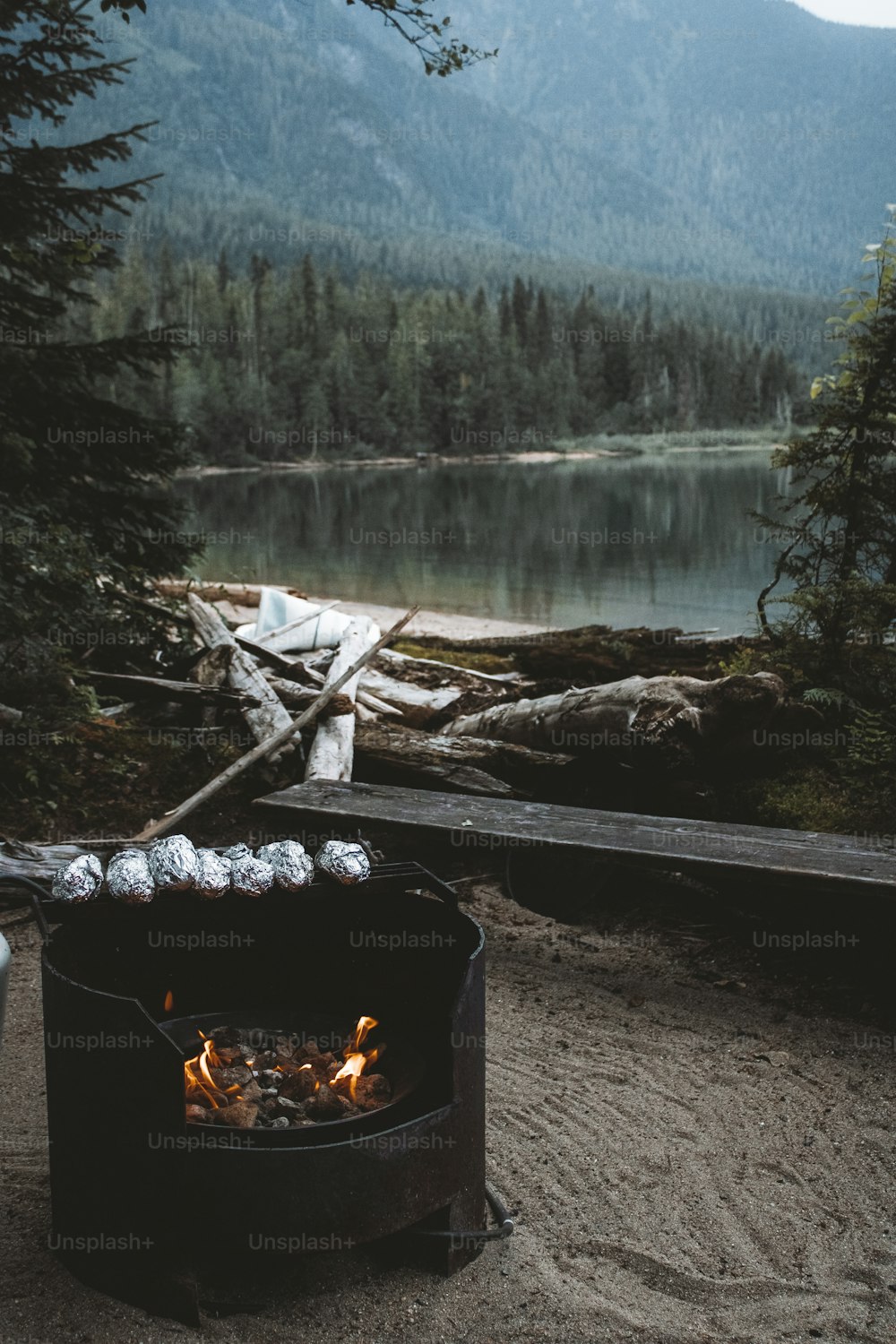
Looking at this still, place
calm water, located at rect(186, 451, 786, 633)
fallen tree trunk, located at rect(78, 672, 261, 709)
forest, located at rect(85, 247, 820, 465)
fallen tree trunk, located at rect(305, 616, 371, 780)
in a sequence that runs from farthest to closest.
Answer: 1. forest, located at rect(85, 247, 820, 465)
2. calm water, located at rect(186, 451, 786, 633)
3. fallen tree trunk, located at rect(78, 672, 261, 709)
4. fallen tree trunk, located at rect(305, 616, 371, 780)

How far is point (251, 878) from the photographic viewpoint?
3.67 m

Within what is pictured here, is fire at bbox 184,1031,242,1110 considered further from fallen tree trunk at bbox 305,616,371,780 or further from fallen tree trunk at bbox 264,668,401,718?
fallen tree trunk at bbox 264,668,401,718

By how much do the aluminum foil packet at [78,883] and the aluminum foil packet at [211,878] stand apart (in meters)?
0.31

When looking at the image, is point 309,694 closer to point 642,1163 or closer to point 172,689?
point 172,689

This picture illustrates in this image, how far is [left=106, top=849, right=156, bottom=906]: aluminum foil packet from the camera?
359 centimetres

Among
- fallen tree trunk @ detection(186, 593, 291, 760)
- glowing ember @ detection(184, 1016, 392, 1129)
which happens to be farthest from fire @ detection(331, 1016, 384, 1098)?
fallen tree trunk @ detection(186, 593, 291, 760)

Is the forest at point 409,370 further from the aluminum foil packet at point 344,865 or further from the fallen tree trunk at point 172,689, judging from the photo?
the aluminum foil packet at point 344,865

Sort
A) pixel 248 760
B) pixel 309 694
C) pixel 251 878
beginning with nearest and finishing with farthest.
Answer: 1. pixel 251 878
2. pixel 248 760
3. pixel 309 694

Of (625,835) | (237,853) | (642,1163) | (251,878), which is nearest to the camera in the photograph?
(251,878)

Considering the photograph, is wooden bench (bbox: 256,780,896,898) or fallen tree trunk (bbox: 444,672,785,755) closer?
wooden bench (bbox: 256,780,896,898)

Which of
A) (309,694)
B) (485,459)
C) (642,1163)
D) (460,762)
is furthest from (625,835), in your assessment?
(485,459)

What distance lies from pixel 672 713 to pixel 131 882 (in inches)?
147

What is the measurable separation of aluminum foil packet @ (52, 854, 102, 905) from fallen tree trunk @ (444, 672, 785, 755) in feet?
12.1

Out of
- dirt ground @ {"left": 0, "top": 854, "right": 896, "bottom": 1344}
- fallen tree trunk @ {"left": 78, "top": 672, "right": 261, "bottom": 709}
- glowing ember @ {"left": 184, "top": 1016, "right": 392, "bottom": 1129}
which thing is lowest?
dirt ground @ {"left": 0, "top": 854, "right": 896, "bottom": 1344}
